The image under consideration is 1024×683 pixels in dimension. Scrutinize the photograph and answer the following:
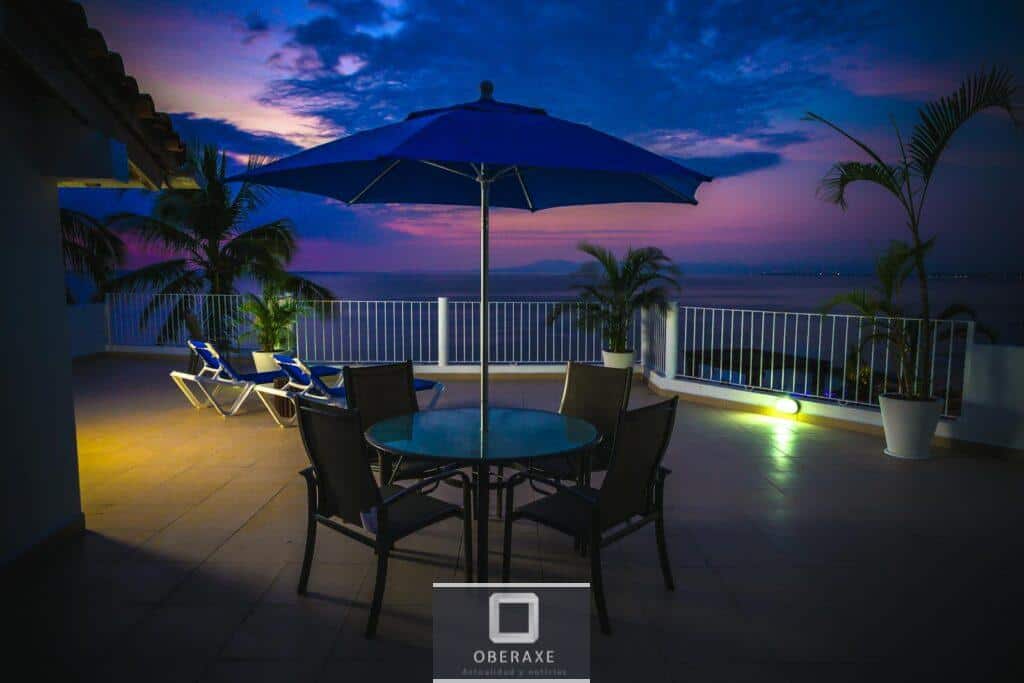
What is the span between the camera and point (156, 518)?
3.84m

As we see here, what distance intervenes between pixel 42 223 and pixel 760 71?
14745mm

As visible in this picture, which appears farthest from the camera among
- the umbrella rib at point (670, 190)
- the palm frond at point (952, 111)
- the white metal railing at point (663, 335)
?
the white metal railing at point (663, 335)

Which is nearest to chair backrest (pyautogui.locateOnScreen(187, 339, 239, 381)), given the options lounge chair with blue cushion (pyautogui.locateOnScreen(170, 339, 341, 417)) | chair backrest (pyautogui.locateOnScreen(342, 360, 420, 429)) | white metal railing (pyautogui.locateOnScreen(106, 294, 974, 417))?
lounge chair with blue cushion (pyautogui.locateOnScreen(170, 339, 341, 417))

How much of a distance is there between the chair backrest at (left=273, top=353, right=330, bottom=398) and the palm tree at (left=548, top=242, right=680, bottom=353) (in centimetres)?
380

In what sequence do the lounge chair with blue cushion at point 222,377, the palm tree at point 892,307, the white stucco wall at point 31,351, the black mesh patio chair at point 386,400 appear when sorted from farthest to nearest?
the lounge chair with blue cushion at point 222,377 < the palm tree at point 892,307 < the black mesh patio chair at point 386,400 < the white stucco wall at point 31,351

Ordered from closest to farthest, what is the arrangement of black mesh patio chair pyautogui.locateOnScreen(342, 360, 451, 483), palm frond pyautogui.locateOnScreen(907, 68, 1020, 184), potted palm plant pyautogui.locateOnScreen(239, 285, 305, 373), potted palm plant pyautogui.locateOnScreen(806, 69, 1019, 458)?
black mesh patio chair pyautogui.locateOnScreen(342, 360, 451, 483) < palm frond pyautogui.locateOnScreen(907, 68, 1020, 184) < potted palm plant pyautogui.locateOnScreen(806, 69, 1019, 458) < potted palm plant pyautogui.locateOnScreen(239, 285, 305, 373)

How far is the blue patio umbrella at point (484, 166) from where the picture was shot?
7.67 ft

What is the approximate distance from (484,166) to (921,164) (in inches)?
169

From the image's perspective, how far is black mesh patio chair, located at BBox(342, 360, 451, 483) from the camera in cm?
364

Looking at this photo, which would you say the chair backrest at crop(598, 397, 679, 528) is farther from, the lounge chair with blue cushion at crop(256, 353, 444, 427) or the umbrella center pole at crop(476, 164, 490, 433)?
the lounge chair with blue cushion at crop(256, 353, 444, 427)

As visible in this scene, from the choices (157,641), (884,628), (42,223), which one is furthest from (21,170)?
(884,628)

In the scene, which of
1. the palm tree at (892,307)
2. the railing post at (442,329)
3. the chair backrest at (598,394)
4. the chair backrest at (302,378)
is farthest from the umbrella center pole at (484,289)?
the railing post at (442,329)

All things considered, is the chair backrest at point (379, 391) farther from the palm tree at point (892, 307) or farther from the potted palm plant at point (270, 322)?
the potted palm plant at point (270, 322)

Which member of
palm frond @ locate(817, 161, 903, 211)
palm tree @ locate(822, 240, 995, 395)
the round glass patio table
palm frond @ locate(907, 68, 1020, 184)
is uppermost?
palm frond @ locate(907, 68, 1020, 184)
